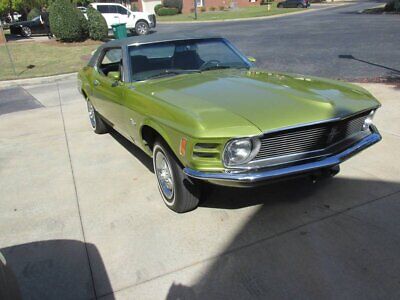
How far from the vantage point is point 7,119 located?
7.87 metres

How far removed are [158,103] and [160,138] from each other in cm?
36

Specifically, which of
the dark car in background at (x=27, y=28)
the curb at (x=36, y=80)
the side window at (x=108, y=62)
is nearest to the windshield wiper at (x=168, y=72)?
the side window at (x=108, y=62)

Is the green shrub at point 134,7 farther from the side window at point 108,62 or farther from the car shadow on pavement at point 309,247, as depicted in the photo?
the car shadow on pavement at point 309,247

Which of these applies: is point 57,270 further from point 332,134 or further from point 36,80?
point 36,80

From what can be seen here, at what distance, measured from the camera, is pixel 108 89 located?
15.8ft

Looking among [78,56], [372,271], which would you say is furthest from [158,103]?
[78,56]

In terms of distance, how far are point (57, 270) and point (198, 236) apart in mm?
1179

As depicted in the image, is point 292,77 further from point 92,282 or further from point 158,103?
point 92,282

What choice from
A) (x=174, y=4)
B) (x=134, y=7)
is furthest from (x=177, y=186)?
(x=134, y=7)

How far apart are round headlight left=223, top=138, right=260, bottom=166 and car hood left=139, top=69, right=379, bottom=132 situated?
0.16 metres

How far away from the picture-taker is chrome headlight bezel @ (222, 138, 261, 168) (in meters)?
2.93

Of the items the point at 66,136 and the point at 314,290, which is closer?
the point at 314,290

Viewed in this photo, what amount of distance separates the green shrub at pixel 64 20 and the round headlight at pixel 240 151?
18.0m

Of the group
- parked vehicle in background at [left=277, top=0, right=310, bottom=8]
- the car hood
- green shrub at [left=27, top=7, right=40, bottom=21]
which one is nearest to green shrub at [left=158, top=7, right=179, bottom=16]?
parked vehicle in background at [left=277, top=0, right=310, bottom=8]
